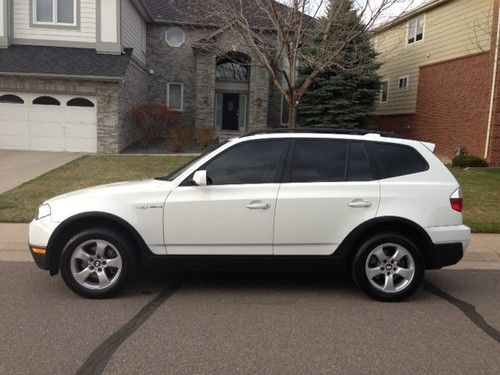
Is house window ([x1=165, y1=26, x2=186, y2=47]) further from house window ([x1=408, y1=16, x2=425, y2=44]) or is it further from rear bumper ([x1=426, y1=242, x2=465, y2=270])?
rear bumper ([x1=426, y1=242, x2=465, y2=270])

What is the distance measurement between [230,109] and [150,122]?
7561 millimetres

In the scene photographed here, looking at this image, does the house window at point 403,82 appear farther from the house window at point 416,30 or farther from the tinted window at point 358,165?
the tinted window at point 358,165

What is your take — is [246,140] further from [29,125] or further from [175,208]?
[29,125]

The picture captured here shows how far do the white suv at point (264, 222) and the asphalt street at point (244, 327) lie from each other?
A: 0.36 m

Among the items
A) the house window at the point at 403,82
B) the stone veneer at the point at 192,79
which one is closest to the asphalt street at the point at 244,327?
the house window at the point at 403,82

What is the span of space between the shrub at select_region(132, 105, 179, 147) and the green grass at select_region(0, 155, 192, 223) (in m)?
3.12

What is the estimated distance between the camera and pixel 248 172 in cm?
531

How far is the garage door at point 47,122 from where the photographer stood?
19.5 metres

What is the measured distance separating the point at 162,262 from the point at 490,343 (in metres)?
3.07

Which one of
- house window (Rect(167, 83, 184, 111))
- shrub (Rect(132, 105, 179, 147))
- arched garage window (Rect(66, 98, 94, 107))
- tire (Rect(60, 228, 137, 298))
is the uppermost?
house window (Rect(167, 83, 184, 111))

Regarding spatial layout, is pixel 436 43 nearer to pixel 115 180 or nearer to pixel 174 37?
pixel 174 37

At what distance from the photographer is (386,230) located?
534cm

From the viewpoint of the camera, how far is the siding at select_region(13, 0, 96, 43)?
66.1ft

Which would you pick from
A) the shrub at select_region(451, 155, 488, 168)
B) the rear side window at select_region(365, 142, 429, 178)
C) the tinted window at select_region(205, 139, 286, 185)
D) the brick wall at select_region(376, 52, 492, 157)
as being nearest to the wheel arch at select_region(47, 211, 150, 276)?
the tinted window at select_region(205, 139, 286, 185)
